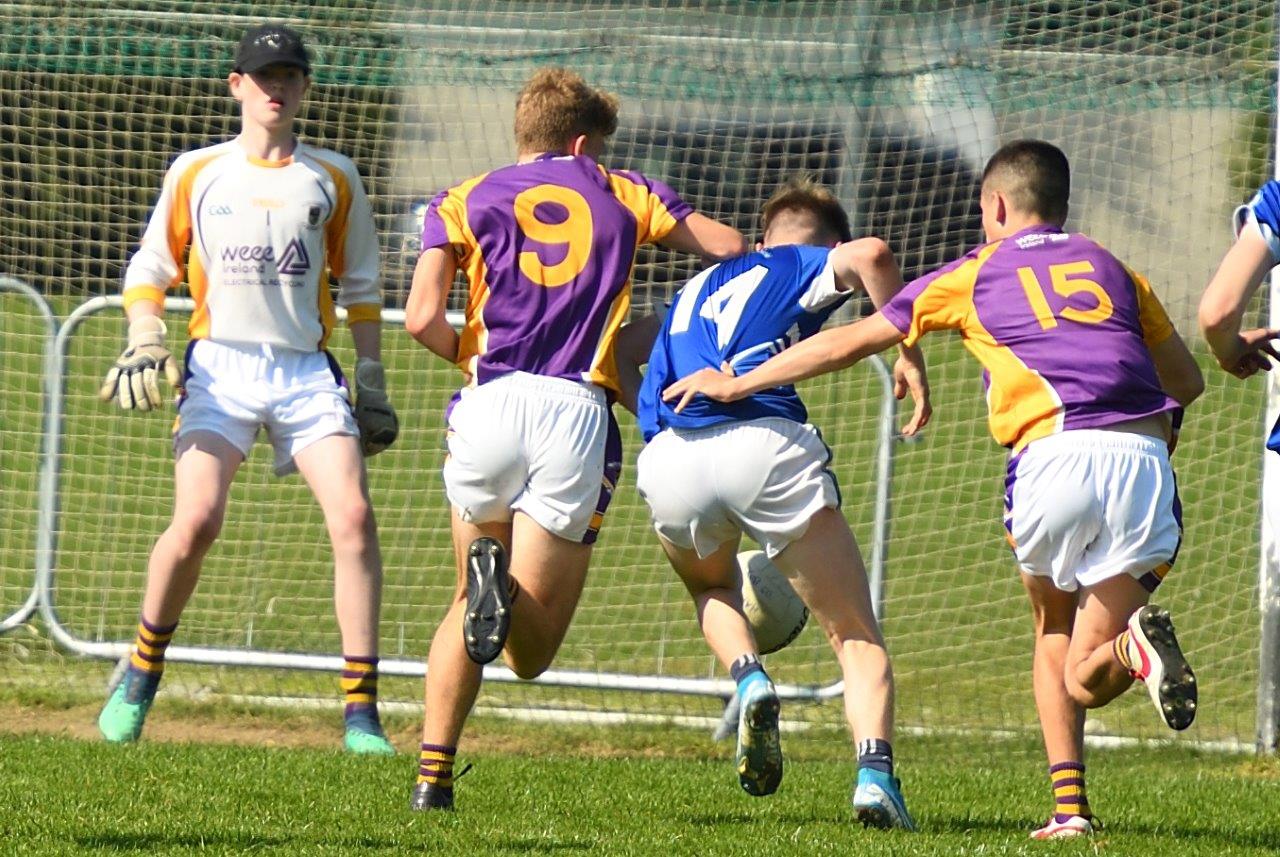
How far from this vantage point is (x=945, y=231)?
8344 mm

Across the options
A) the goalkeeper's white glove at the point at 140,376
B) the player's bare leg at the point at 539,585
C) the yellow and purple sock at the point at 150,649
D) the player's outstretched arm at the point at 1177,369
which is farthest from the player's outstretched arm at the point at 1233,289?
the yellow and purple sock at the point at 150,649

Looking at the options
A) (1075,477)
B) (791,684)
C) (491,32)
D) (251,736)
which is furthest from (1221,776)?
(491,32)

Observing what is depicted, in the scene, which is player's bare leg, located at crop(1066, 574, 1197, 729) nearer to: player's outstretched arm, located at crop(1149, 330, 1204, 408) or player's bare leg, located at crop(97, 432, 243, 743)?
player's outstretched arm, located at crop(1149, 330, 1204, 408)

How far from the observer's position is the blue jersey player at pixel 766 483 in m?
4.64

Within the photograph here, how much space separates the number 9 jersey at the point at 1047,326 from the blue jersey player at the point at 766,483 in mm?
175

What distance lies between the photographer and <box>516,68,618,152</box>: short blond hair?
16.8 ft

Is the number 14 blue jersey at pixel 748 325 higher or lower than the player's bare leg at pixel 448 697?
higher

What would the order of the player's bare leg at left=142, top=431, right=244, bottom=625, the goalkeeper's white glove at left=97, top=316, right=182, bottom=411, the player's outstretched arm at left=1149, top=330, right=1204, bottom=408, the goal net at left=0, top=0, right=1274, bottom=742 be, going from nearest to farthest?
the player's outstretched arm at left=1149, top=330, right=1204, bottom=408 < the goalkeeper's white glove at left=97, top=316, right=182, bottom=411 < the player's bare leg at left=142, top=431, right=244, bottom=625 < the goal net at left=0, top=0, right=1274, bottom=742

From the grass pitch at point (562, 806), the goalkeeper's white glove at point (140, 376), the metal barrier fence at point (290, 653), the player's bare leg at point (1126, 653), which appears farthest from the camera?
the metal barrier fence at point (290, 653)

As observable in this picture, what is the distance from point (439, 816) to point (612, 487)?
38.7 inches

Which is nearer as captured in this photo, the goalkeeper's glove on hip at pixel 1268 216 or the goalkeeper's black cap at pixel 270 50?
the goalkeeper's glove on hip at pixel 1268 216

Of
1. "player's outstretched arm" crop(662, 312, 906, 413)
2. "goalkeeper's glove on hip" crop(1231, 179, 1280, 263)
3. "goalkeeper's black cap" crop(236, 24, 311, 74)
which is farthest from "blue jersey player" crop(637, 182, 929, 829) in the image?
"goalkeeper's black cap" crop(236, 24, 311, 74)

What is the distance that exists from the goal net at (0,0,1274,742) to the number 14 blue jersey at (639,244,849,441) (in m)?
2.87

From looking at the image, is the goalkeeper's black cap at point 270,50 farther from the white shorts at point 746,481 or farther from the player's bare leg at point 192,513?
the white shorts at point 746,481
